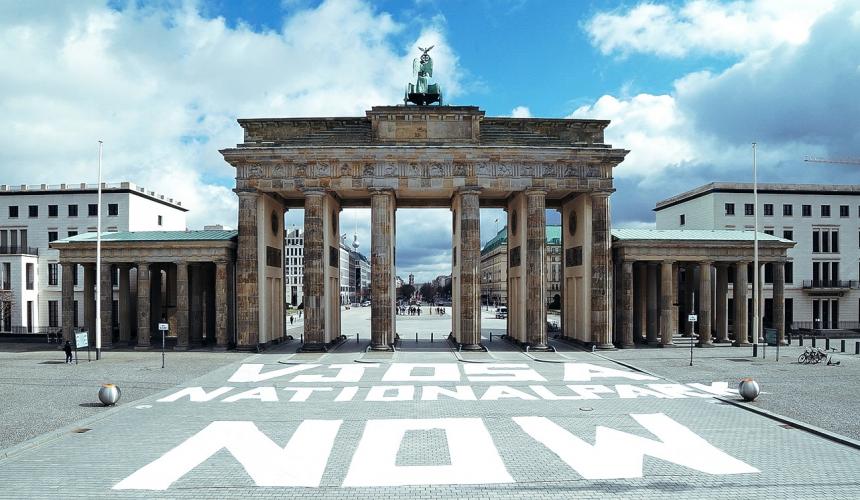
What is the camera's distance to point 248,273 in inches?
1642

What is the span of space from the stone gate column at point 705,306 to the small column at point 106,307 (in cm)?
4547

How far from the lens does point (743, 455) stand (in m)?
15.2

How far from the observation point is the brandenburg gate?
41.1 meters

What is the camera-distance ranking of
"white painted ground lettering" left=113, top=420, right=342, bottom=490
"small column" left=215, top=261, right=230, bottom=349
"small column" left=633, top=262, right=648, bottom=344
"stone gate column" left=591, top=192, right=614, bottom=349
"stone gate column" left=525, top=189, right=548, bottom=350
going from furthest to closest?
"small column" left=633, top=262, right=648, bottom=344
"small column" left=215, top=261, right=230, bottom=349
"stone gate column" left=591, top=192, right=614, bottom=349
"stone gate column" left=525, top=189, right=548, bottom=350
"white painted ground lettering" left=113, top=420, right=342, bottom=490

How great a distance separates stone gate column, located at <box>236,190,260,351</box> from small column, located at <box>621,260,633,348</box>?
2742cm

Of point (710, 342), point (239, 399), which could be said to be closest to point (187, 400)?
point (239, 399)

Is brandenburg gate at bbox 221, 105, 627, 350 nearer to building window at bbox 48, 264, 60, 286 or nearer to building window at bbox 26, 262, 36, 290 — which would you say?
building window at bbox 48, 264, 60, 286

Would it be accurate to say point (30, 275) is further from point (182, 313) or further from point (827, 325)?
point (827, 325)

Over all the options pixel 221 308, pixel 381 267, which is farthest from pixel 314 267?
pixel 221 308

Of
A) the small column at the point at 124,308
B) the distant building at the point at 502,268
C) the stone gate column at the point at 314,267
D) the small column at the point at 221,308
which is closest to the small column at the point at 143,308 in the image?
the small column at the point at 124,308

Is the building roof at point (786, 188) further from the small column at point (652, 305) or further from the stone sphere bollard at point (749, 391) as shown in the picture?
the stone sphere bollard at point (749, 391)

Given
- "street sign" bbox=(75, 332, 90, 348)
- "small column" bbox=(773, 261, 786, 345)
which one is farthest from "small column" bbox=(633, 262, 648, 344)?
"street sign" bbox=(75, 332, 90, 348)

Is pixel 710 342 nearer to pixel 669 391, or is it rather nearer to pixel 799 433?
pixel 669 391

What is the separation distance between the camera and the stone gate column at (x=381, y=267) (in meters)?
41.3
